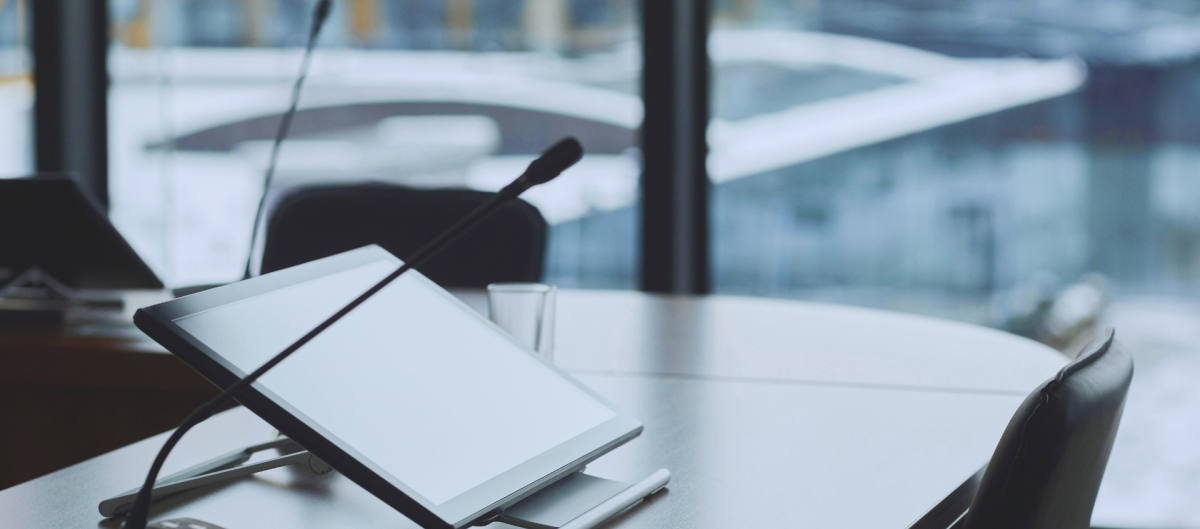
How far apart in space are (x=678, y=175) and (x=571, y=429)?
2.18 m

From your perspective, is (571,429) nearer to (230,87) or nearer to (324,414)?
(324,414)

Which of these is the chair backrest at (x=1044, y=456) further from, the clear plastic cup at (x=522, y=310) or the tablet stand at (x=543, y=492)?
the clear plastic cup at (x=522, y=310)

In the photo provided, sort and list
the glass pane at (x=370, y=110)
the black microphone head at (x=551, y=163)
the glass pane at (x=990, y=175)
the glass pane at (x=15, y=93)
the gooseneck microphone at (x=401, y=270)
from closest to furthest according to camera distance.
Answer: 1. the gooseneck microphone at (x=401, y=270)
2. the black microphone head at (x=551, y=163)
3. the glass pane at (x=990, y=175)
4. the glass pane at (x=370, y=110)
5. the glass pane at (x=15, y=93)

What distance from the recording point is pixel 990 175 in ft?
8.89

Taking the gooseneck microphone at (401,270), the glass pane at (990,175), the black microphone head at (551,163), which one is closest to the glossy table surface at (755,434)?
the gooseneck microphone at (401,270)

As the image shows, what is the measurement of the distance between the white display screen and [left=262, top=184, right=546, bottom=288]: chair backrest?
3.78ft

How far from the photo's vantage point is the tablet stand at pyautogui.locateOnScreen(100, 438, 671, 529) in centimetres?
69

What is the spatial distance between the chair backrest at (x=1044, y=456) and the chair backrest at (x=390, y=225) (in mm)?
1456

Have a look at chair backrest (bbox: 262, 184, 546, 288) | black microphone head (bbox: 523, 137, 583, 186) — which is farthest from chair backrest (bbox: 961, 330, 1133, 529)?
chair backrest (bbox: 262, 184, 546, 288)

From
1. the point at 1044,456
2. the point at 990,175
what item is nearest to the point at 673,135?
the point at 990,175

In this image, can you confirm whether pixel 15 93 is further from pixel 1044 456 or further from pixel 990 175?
pixel 1044 456

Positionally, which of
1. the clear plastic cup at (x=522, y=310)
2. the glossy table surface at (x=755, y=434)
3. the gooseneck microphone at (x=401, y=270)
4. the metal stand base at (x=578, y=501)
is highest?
the gooseneck microphone at (x=401, y=270)

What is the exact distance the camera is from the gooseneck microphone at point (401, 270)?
561mm

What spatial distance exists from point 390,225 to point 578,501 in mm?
1384
